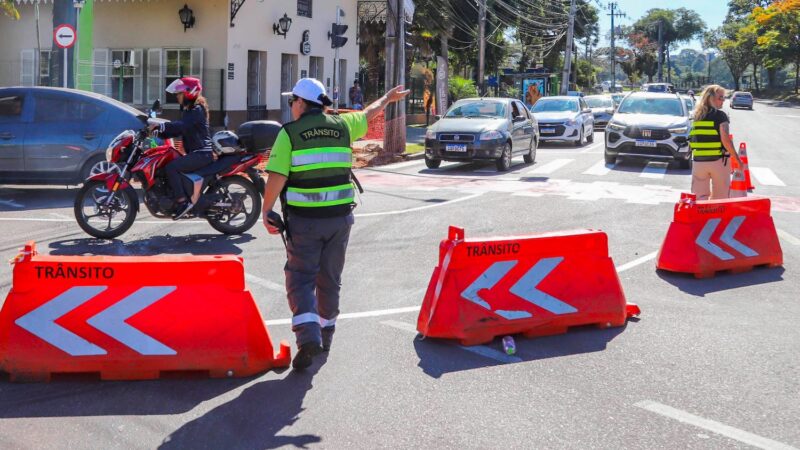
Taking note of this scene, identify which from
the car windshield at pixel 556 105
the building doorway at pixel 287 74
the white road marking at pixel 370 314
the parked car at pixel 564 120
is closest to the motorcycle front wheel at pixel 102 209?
the white road marking at pixel 370 314

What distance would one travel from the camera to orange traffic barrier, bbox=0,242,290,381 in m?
5.29

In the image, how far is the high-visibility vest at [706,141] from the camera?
1043 cm

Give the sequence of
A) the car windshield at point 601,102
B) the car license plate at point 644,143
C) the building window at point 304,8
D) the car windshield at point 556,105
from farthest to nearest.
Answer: the car windshield at point 601,102
the building window at point 304,8
the car windshield at point 556,105
the car license plate at point 644,143

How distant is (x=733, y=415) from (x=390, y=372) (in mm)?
1997

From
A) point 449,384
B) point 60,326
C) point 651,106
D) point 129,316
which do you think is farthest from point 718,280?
point 651,106

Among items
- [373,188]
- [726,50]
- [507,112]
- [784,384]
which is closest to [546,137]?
[507,112]

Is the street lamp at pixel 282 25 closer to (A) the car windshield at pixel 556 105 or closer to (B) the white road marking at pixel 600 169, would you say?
(A) the car windshield at pixel 556 105

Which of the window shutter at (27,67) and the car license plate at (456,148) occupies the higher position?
the window shutter at (27,67)

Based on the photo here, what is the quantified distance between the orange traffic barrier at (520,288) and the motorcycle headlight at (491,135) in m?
11.9

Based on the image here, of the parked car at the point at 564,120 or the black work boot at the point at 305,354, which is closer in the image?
the black work boot at the point at 305,354

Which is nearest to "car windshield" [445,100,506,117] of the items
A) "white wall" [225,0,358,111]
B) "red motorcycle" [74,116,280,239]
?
"white wall" [225,0,358,111]

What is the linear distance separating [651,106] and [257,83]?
39.9 feet

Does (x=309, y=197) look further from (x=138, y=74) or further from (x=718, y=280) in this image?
(x=138, y=74)

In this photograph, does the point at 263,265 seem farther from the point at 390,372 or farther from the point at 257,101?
the point at 257,101
